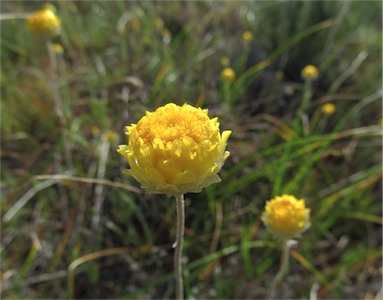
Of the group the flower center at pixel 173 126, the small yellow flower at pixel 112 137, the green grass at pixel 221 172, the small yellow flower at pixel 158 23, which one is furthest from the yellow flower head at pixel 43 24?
the flower center at pixel 173 126

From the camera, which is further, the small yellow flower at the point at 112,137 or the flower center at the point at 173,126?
the small yellow flower at the point at 112,137

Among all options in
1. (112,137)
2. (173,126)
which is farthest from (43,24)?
(173,126)

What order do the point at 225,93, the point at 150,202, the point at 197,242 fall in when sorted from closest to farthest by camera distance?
1. the point at 197,242
2. the point at 150,202
3. the point at 225,93

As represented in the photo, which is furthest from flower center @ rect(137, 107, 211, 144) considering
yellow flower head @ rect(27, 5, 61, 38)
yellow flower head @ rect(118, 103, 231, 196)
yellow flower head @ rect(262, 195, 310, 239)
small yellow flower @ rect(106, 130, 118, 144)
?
yellow flower head @ rect(27, 5, 61, 38)

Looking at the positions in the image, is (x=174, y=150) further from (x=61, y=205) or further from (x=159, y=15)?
(x=159, y=15)

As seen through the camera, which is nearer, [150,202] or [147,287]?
[147,287]

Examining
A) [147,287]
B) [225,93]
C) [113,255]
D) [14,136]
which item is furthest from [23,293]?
[225,93]

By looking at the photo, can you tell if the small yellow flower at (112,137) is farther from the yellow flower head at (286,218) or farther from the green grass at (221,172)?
the yellow flower head at (286,218)

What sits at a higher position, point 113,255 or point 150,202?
point 150,202
